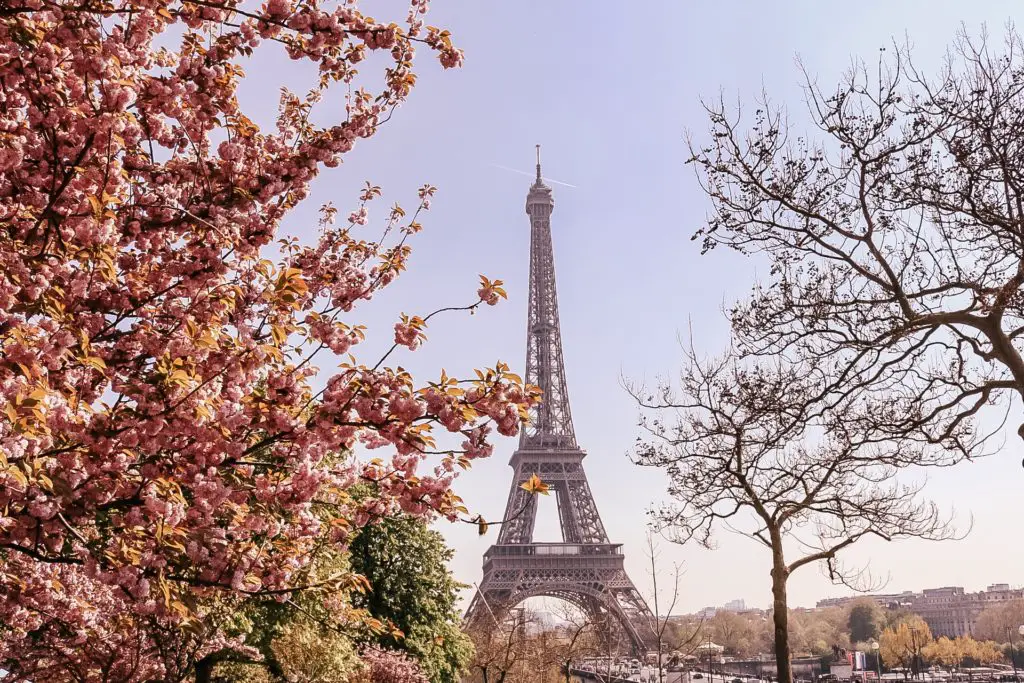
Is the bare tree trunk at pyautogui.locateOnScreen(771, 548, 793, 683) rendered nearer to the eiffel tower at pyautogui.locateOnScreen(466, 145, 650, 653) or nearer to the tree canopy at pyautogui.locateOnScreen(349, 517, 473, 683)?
the tree canopy at pyautogui.locateOnScreen(349, 517, 473, 683)

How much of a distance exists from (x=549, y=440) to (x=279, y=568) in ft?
158

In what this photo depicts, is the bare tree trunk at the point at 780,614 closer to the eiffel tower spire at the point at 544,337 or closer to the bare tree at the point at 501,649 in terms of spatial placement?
the bare tree at the point at 501,649

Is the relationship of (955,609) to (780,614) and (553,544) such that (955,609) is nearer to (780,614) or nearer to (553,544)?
(553,544)

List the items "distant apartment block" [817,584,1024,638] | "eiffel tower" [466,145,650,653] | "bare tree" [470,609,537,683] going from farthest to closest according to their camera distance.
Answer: "distant apartment block" [817,584,1024,638]
"eiffel tower" [466,145,650,653]
"bare tree" [470,609,537,683]

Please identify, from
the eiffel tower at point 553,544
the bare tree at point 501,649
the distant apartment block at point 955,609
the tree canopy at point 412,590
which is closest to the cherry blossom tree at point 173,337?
the tree canopy at point 412,590

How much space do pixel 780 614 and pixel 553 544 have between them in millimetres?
37903

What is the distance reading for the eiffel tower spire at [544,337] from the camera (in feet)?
Answer: 174

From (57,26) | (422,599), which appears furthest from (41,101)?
(422,599)

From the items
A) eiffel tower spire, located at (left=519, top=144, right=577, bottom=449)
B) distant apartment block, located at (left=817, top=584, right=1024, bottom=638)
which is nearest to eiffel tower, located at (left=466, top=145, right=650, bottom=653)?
eiffel tower spire, located at (left=519, top=144, right=577, bottom=449)

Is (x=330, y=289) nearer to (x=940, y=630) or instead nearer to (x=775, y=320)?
(x=775, y=320)

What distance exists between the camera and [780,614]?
12.1 metres

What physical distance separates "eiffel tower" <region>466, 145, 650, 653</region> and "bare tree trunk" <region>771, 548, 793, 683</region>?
30.2m

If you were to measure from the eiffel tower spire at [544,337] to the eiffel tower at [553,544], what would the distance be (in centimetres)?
7

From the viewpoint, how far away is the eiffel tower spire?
53094mm
